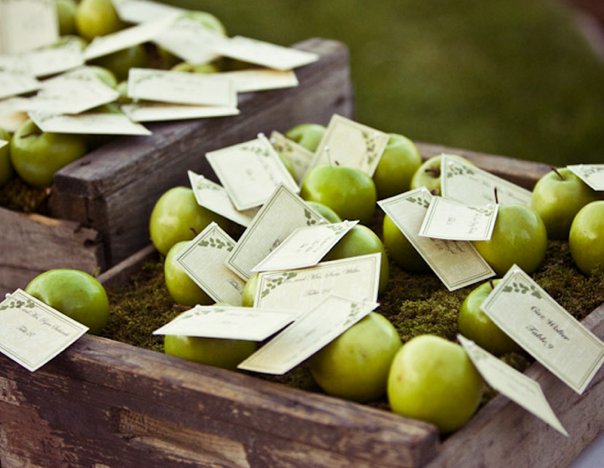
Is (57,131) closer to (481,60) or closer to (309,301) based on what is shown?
(309,301)

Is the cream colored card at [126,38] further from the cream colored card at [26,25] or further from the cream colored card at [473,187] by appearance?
the cream colored card at [473,187]

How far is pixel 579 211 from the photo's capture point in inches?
61.8

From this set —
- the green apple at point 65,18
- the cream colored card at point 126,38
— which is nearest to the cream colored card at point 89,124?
the cream colored card at point 126,38

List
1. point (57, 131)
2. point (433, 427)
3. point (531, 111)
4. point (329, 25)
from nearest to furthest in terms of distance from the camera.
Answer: point (433, 427), point (57, 131), point (531, 111), point (329, 25)

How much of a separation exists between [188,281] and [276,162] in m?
0.47

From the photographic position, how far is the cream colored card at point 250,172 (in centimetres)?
176

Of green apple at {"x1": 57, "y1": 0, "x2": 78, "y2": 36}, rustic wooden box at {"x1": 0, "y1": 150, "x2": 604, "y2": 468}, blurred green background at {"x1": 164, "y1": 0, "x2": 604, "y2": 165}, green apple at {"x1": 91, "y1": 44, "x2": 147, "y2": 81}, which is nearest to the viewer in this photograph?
rustic wooden box at {"x1": 0, "y1": 150, "x2": 604, "y2": 468}

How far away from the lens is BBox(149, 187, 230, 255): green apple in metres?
1.68

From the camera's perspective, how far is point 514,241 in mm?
1479

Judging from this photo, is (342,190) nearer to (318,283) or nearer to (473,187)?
(473,187)

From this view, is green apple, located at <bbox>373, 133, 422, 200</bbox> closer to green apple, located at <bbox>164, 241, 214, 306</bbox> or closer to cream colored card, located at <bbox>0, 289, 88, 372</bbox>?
green apple, located at <bbox>164, 241, 214, 306</bbox>

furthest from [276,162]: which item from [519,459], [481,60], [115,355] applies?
[481,60]

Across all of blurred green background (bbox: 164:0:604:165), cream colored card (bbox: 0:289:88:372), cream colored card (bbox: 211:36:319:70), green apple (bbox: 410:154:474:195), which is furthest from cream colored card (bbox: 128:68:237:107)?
blurred green background (bbox: 164:0:604:165)

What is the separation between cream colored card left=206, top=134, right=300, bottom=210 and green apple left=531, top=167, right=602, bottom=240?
52 centimetres
